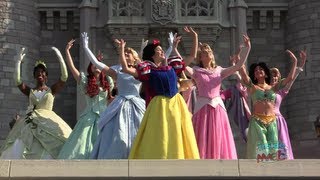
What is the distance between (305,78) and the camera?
21.4 meters

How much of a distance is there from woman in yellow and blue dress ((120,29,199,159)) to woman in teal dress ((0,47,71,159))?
1975 millimetres

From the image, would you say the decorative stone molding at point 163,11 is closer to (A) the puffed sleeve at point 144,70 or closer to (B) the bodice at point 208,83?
(B) the bodice at point 208,83

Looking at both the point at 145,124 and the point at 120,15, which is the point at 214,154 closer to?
the point at 145,124

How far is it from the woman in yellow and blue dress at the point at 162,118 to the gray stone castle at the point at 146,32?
9.74 meters

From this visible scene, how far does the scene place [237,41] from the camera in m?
21.3

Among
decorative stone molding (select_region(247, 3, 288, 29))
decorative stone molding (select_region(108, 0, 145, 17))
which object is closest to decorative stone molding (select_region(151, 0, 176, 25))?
decorative stone molding (select_region(108, 0, 145, 17))

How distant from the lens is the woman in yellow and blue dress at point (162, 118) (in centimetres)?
1038

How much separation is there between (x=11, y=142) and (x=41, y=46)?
8.75m

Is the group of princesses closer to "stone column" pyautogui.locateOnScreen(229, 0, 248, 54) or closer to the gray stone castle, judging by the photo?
the gray stone castle

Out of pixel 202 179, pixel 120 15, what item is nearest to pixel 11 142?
pixel 202 179

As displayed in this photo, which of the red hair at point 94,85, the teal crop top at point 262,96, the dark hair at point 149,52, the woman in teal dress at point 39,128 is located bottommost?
the woman in teal dress at point 39,128

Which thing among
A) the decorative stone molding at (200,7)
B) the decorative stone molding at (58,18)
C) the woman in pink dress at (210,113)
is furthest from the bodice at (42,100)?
the decorative stone molding at (58,18)

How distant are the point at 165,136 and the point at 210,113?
1662 millimetres

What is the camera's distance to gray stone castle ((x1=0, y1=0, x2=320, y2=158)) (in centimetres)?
2105
